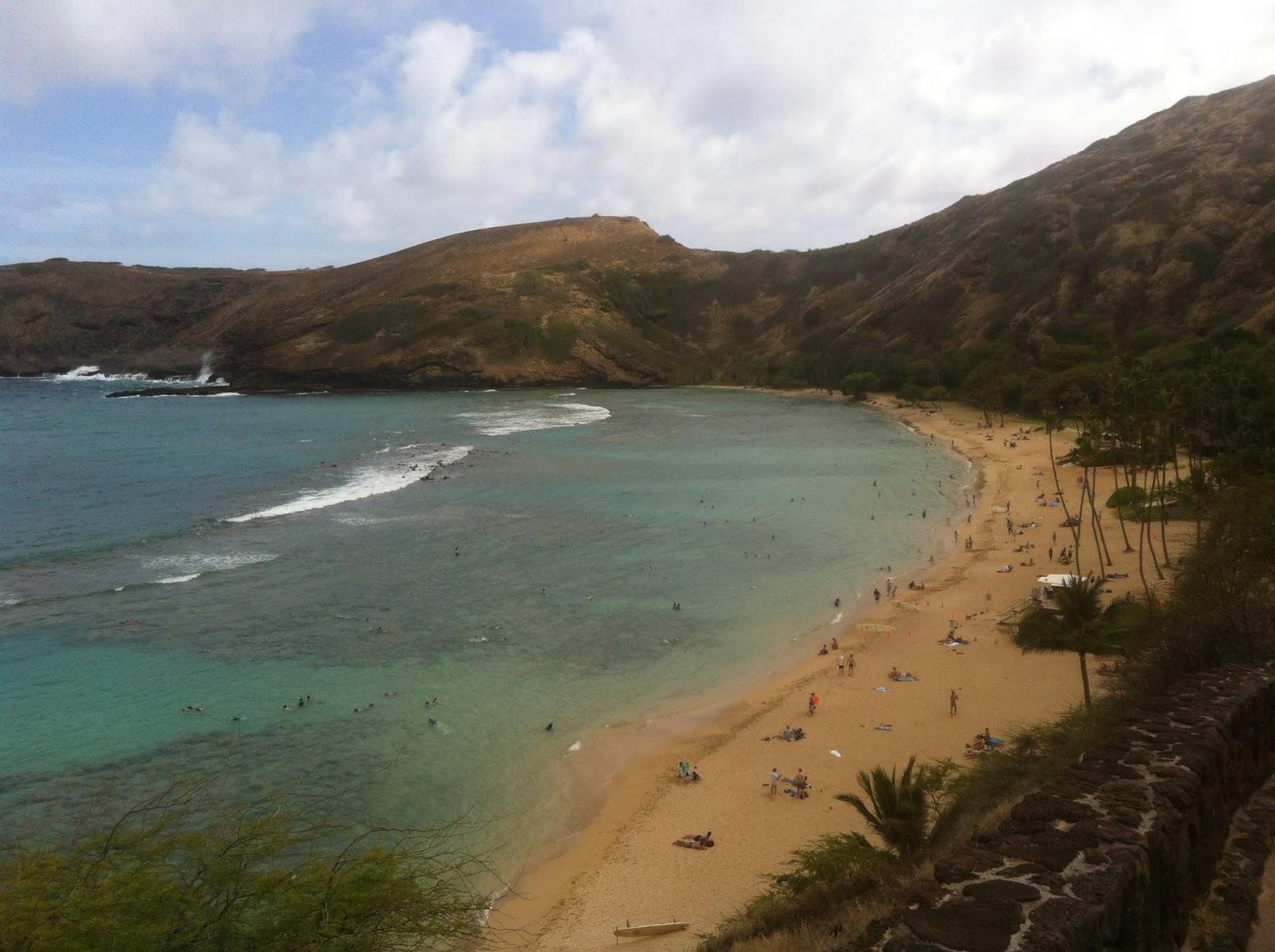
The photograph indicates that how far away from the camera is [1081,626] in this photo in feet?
69.7

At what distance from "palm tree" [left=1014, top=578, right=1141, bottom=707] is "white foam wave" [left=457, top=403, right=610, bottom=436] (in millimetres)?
59277

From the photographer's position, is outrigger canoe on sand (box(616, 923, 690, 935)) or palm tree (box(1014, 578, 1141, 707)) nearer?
outrigger canoe on sand (box(616, 923, 690, 935))

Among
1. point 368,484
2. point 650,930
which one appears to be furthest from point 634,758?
point 368,484

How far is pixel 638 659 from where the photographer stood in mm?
26844

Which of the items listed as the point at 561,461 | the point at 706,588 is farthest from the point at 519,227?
the point at 706,588

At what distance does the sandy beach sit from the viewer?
15852 millimetres

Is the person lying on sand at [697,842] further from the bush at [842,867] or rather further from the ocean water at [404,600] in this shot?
the bush at [842,867]

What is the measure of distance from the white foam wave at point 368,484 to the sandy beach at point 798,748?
30549 millimetres

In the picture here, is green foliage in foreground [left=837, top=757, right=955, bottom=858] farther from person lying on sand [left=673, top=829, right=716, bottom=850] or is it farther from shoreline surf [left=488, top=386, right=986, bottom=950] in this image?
shoreline surf [left=488, top=386, right=986, bottom=950]

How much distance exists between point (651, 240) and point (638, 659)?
16607cm

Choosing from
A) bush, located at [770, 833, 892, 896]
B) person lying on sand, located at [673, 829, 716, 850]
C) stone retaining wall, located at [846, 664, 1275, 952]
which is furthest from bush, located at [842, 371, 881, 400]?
bush, located at [770, 833, 892, 896]

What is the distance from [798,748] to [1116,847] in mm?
12729

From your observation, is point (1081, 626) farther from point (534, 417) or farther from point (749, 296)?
point (749, 296)

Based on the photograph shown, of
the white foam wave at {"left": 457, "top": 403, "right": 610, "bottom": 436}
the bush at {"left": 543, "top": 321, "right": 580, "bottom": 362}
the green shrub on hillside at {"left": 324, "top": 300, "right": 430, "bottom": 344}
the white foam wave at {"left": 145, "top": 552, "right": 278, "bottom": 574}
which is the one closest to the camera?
the white foam wave at {"left": 145, "top": 552, "right": 278, "bottom": 574}
